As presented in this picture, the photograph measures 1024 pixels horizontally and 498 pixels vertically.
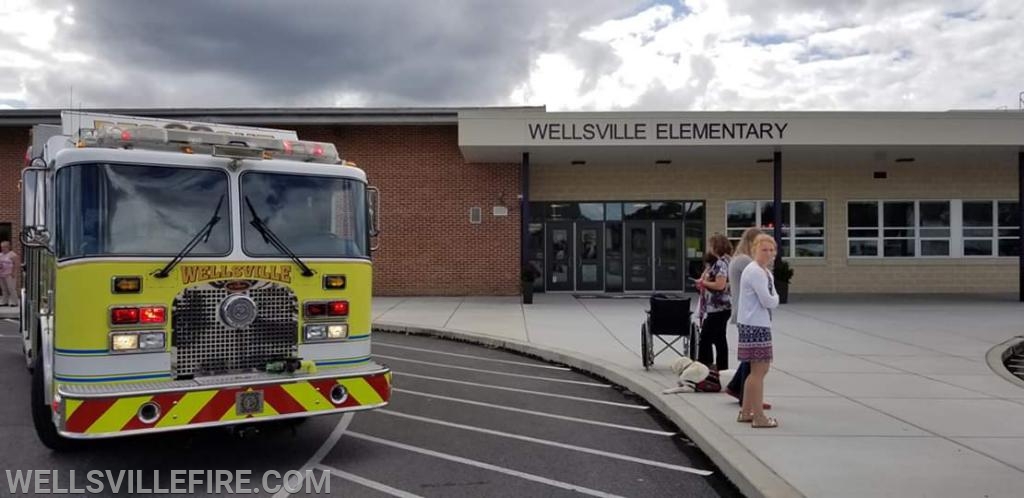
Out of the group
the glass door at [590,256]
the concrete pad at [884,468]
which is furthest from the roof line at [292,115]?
the concrete pad at [884,468]

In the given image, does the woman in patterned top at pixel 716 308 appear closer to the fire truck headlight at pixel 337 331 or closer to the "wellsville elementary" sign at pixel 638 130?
the fire truck headlight at pixel 337 331

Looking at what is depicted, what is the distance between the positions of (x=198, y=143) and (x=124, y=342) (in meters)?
1.56

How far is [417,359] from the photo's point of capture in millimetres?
11477

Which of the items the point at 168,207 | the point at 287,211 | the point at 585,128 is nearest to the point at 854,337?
the point at 585,128

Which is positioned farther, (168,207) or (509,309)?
(509,309)

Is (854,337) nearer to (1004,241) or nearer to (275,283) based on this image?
(275,283)

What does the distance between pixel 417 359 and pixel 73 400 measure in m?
6.73

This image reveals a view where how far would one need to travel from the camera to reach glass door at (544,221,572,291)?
910 inches

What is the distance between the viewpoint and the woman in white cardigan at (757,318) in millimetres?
6488

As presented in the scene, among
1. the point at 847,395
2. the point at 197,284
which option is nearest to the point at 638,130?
the point at 847,395

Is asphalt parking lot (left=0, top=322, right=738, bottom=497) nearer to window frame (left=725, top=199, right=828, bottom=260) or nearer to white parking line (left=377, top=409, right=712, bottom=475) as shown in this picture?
white parking line (left=377, top=409, right=712, bottom=475)

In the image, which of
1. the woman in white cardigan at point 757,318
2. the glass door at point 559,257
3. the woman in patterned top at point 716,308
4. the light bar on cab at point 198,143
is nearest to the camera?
the light bar on cab at point 198,143

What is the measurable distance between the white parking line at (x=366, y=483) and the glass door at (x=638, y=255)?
18.0 meters

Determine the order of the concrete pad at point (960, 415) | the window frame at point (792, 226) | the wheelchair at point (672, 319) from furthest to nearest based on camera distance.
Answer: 1. the window frame at point (792, 226)
2. the wheelchair at point (672, 319)
3. the concrete pad at point (960, 415)
